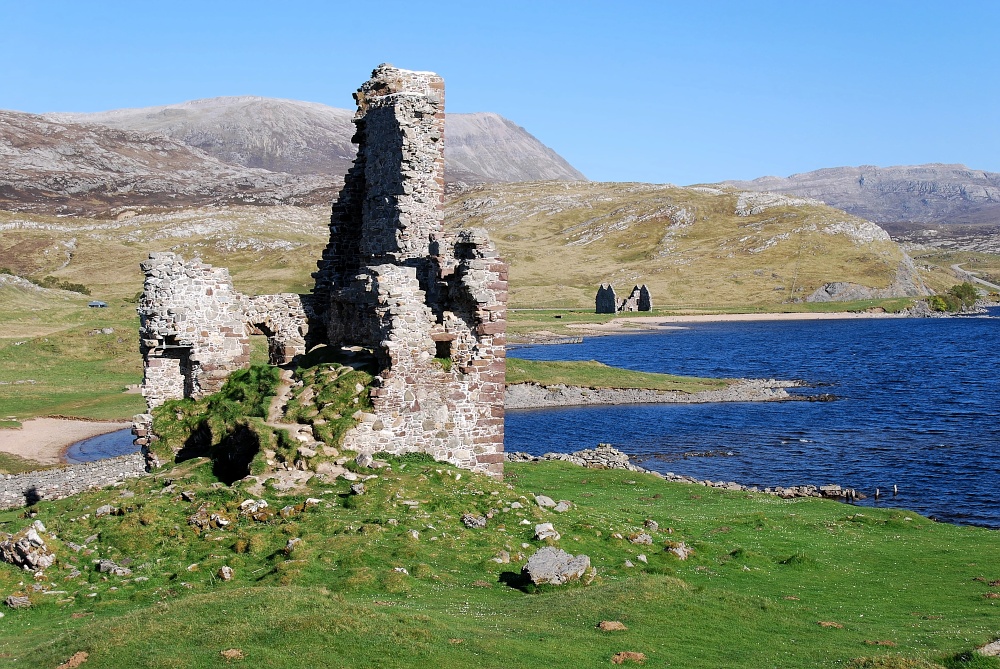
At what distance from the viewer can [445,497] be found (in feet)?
75.6

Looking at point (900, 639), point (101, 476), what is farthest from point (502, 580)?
point (101, 476)

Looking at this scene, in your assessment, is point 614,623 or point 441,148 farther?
point 441,148

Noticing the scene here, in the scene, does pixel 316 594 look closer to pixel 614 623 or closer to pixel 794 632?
pixel 614 623

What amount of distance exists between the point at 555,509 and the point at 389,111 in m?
13.5

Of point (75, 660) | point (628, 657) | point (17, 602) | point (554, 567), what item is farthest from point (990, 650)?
point (17, 602)

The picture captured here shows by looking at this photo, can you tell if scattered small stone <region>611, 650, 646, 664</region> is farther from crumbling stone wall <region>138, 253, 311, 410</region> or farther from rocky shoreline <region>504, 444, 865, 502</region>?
rocky shoreline <region>504, 444, 865, 502</region>

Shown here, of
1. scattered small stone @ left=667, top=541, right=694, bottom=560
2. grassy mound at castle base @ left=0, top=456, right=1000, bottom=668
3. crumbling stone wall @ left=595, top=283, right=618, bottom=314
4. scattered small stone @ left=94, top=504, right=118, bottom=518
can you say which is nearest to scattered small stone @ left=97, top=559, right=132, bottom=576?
grassy mound at castle base @ left=0, top=456, right=1000, bottom=668

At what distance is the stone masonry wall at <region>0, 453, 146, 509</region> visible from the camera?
119ft

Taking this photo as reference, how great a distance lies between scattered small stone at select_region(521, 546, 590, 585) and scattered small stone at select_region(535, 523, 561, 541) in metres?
1.97

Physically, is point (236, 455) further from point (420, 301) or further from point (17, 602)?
point (17, 602)

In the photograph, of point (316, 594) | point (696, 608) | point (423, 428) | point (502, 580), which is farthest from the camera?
point (423, 428)

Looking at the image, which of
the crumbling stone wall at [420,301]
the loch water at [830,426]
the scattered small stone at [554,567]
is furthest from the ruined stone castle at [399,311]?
the loch water at [830,426]

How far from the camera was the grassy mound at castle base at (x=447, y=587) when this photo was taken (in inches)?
553

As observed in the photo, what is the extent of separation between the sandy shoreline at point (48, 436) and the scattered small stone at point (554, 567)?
1454 inches
